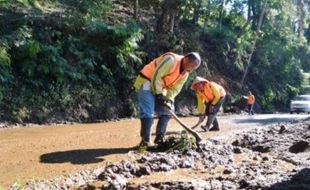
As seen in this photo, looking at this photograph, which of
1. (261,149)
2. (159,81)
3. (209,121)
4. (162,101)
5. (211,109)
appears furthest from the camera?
(211,109)

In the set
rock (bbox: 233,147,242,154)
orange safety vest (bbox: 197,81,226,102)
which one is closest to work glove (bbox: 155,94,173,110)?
rock (bbox: 233,147,242,154)

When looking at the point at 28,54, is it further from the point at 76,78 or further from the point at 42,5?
the point at 42,5

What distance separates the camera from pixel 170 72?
809 centimetres

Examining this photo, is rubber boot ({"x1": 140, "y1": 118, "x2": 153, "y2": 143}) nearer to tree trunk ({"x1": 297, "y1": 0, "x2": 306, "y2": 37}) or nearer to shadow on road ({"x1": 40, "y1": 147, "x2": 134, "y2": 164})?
shadow on road ({"x1": 40, "y1": 147, "x2": 134, "y2": 164})

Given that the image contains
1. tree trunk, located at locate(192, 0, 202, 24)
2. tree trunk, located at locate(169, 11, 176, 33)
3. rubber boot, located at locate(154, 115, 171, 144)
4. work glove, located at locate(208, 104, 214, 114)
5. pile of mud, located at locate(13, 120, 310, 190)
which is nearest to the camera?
pile of mud, located at locate(13, 120, 310, 190)

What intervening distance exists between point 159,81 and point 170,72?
239 mm

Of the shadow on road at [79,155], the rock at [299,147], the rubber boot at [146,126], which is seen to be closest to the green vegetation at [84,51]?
the shadow on road at [79,155]

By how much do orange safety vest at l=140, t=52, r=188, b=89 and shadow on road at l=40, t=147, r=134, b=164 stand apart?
1.21 metres

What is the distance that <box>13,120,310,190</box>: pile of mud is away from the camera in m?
5.80

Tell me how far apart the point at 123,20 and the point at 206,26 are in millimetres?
9563

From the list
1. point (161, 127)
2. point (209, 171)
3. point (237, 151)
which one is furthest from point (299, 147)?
point (209, 171)

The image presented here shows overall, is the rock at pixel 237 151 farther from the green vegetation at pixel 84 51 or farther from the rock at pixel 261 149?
the green vegetation at pixel 84 51

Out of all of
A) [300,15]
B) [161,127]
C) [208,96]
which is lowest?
[161,127]

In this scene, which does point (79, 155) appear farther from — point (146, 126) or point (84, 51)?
point (84, 51)
